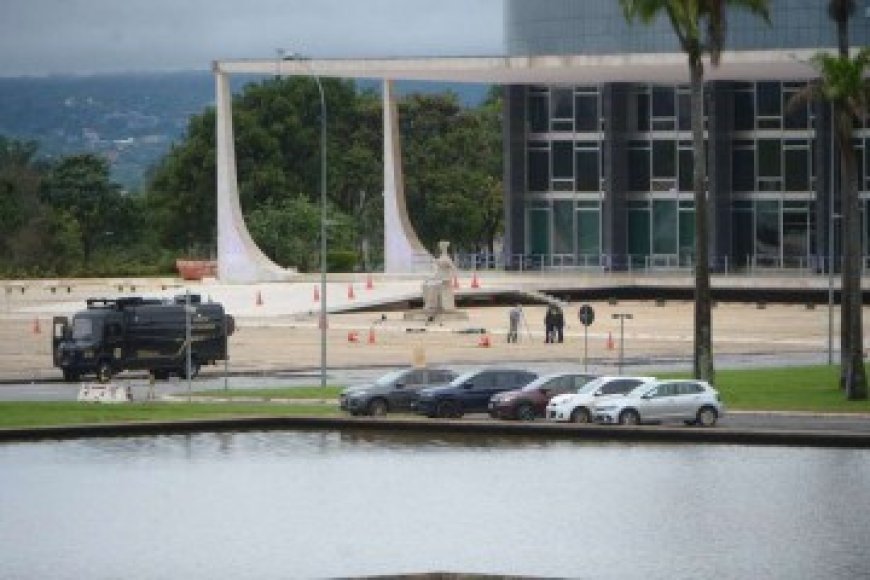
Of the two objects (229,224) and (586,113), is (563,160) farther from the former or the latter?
(229,224)

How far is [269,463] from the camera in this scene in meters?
52.7

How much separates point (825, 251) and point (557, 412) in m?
60.8

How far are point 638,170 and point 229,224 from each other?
1870 cm

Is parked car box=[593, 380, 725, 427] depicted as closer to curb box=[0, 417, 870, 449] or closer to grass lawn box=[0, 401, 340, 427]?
curb box=[0, 417, 870, 449]

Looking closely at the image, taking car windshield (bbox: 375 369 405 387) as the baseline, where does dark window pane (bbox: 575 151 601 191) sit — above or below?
above

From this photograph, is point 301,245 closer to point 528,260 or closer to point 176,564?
point 528,260

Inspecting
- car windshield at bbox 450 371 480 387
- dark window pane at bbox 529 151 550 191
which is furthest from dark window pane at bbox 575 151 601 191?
car windshield at bbox 450 371 480 387

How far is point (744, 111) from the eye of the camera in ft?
400

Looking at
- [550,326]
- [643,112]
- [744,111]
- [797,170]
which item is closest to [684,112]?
[643,112]

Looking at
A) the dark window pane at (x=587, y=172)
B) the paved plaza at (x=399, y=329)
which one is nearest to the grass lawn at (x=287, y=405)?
the paved plaza at (x=399, y=329)

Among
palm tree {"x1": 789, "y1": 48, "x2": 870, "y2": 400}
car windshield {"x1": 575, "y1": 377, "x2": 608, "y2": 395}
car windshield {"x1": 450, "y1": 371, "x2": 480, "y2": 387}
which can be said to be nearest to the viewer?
car windshield {"x1": 575, "y1": 377, "x2": 608, "y2": 395}

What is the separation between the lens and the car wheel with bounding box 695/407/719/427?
2264 inches

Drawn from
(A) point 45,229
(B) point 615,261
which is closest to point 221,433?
(B) point 615,261

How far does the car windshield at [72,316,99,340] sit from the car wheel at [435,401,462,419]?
17.9 metres
